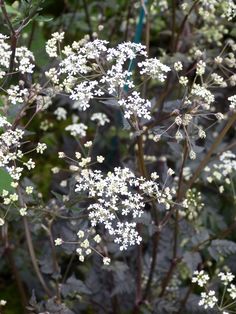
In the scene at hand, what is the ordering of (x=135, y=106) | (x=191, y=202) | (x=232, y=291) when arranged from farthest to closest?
(x=191, y=202) < (x=232, y=291) < (x=135, y=106)

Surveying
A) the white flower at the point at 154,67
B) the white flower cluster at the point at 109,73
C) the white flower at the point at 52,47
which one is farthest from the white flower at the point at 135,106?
the white flower at the point at 52,47

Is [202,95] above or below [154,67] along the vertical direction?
below

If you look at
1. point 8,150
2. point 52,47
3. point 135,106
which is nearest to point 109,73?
point 135,106

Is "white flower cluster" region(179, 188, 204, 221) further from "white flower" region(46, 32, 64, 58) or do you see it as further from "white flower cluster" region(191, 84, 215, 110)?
"white flower" region(46, 32, 64, 58)

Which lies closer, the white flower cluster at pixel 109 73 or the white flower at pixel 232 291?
the white flower cluster at pixel 109 73

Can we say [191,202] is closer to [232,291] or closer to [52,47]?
[232,291]

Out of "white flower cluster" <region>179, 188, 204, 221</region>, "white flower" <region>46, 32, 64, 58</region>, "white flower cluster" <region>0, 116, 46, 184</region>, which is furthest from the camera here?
"white flower cluster" <region>179, 188, 204, 221</region>

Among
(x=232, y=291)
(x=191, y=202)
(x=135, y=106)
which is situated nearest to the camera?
(x=135, y=106)

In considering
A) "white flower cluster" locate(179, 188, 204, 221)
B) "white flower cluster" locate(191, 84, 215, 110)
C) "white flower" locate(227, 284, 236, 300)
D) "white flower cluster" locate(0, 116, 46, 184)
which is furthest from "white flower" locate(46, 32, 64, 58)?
"white flower" locate(227, 284, 236, 300)

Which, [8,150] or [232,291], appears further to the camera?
[232,291]

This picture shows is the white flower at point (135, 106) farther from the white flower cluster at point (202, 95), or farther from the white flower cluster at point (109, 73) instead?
the white flower cluster at point (202, 95)

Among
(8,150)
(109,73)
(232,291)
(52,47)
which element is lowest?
(232,291)
